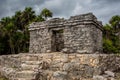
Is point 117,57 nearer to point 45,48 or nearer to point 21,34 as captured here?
point 45,48

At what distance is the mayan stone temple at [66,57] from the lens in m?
8.58

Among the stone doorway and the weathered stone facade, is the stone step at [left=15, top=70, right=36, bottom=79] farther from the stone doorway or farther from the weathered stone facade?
the stone doorway

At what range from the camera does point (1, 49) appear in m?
24.5

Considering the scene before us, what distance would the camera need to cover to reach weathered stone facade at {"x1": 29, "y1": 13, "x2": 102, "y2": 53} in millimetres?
10812

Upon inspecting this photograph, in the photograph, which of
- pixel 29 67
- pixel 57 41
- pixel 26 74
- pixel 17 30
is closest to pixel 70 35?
pixel 57 41

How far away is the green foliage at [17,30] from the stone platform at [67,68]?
15.2m

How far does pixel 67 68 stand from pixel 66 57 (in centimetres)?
52

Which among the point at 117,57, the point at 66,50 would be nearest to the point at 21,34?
the point at 66,50

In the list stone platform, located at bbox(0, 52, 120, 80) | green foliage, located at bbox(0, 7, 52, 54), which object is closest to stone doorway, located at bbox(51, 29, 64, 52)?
stone platform, located at bbox(0, 52, 120, 80)

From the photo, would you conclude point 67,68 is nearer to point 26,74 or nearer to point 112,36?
point 26,74

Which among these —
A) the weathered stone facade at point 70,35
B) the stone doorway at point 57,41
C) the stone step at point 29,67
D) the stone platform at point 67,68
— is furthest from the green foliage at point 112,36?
the stone step at point 29,67

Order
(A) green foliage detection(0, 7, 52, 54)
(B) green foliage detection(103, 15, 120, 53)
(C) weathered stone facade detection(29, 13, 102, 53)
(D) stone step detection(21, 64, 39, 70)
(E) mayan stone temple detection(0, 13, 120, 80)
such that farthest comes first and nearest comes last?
1. (A) green foliage detection(0, 7, 52, 54)
2. (B) green foliage detection(103, 15, 120, 53)
3. (C) weathered stone facade detection(29, 13, 102, 53)
4. (D) stone step detection(21, 64, 39, 70)
5. (E) mayan stone temple detection(0, 13, 120, 80)

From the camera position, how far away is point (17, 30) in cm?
2734

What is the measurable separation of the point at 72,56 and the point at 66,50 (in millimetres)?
1944
